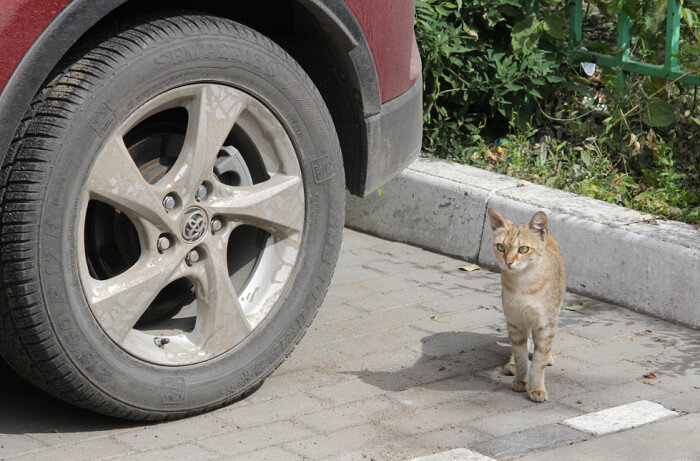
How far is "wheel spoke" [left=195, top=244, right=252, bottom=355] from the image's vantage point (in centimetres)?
337

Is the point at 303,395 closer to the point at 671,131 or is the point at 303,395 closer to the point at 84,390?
the point at 84,390

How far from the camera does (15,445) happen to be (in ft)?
10.4

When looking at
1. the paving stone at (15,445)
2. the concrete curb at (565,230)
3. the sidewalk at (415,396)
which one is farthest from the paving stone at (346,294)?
the paving stone at (15,445)

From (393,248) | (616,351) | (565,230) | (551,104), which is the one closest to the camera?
(616,351)

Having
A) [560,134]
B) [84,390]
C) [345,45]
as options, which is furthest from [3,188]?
[560,134]

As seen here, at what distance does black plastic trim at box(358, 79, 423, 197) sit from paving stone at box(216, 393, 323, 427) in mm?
891

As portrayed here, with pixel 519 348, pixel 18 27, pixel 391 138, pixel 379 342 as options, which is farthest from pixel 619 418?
pixel 18 27

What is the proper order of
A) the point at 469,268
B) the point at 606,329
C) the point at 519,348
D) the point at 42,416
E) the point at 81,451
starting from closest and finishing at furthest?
the point at 81,451
the point at 42,416
the point at 519,348
the point at 606,329
the point at 469,268

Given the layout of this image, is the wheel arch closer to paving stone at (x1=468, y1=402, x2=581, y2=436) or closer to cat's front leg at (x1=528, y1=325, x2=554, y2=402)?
cat's front leg at (x1=528, y1=325, x2=554, y2=402)

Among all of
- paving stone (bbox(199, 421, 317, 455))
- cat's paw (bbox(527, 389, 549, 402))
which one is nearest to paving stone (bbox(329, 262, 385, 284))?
cat's paw (bbox(527, 389, 549, 402))

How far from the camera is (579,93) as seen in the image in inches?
236

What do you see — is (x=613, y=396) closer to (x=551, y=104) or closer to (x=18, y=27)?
(x=18, y=27)

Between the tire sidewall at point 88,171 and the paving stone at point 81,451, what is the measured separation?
0.50 feet

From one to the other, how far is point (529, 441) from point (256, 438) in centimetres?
91
